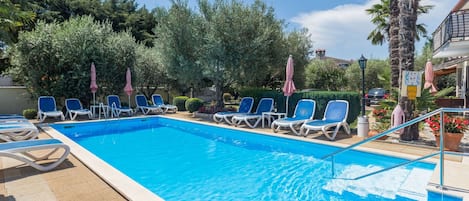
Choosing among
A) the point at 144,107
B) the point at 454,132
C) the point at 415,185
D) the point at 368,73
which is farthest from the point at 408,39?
the point at 368,73

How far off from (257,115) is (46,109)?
9520 mm

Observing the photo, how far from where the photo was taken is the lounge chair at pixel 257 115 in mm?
10570

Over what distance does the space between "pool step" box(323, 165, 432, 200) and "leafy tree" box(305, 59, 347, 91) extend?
18.6 m

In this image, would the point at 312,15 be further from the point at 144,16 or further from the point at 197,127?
the point at 144,16

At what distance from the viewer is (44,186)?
13.8ft

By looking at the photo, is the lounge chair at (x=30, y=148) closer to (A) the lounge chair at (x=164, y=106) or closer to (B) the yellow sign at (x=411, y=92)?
(B) the yellow sign at (x=411, y=92)

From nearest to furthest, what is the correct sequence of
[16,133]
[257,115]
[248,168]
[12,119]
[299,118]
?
[248,168] < [16,133] < [12,119] < [299,118] < [257,115]

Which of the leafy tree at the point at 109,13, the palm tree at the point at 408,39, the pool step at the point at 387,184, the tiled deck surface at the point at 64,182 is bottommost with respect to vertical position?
the pool step at the point at 387,184

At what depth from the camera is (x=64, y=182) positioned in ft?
14.4

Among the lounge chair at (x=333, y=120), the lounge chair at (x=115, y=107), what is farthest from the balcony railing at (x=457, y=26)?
the lounge chair at (x=115, y=107)

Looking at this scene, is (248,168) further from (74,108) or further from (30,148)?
(74,108)

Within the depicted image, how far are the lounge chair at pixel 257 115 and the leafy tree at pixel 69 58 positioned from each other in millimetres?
8162

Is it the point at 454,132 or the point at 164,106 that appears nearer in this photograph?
the point at 454,132

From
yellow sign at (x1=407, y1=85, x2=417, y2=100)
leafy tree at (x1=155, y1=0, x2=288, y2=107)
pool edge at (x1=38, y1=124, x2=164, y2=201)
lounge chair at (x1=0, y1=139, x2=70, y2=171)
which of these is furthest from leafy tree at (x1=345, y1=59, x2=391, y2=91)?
lounge chair at (x1=0, y1=139, x2=70, y2=171)
